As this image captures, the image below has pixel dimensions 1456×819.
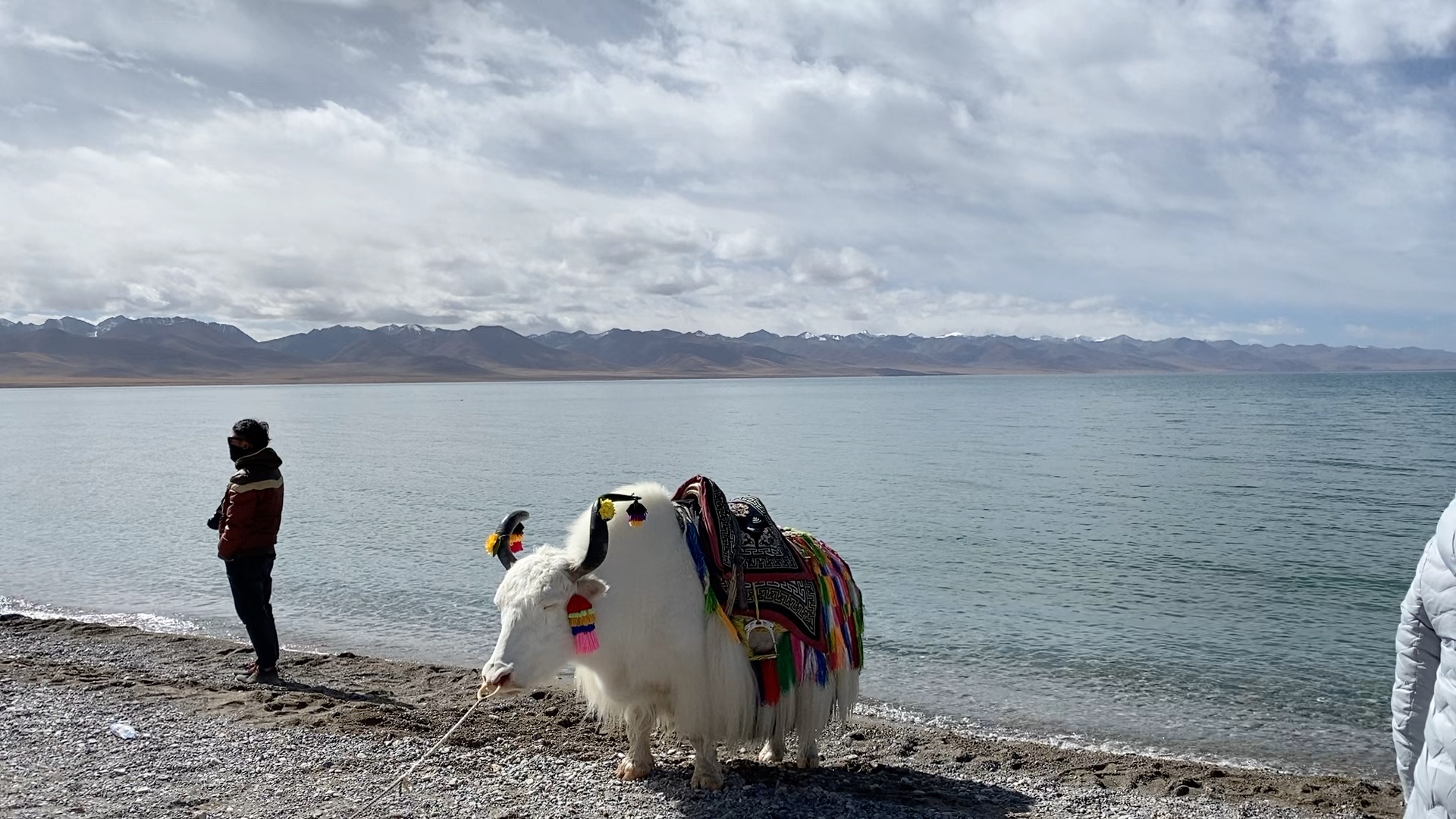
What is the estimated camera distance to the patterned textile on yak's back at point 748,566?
4.58m

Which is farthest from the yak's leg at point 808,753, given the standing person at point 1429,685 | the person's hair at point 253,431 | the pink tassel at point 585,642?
the person's hair at point 253,431

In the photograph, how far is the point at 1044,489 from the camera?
67.9ft

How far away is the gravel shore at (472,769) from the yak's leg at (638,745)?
75 mm

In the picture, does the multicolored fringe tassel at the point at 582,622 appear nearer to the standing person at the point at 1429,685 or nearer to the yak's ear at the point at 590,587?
the yak's ear at the point at 590,587

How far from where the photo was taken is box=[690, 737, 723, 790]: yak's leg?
456 centimetres

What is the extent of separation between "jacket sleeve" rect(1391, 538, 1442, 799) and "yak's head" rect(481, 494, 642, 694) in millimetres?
2757

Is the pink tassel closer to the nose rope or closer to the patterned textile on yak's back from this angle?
the nose rope

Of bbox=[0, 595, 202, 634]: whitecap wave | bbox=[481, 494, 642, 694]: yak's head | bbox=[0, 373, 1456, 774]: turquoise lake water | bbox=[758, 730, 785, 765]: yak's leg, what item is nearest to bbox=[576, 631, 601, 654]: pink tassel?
bbox=[481, 494, 642, 694]: yak's head

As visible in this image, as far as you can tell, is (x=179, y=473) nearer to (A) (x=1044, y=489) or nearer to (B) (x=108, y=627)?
(B) (x=108, y=627)

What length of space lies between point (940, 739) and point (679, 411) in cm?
5876

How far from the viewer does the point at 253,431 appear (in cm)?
618

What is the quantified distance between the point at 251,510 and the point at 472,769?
2536 millimetres

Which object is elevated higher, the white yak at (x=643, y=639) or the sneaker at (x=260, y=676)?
the white yak at (x=643, y=639)

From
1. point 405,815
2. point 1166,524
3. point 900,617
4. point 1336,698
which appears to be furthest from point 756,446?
point 405,815
